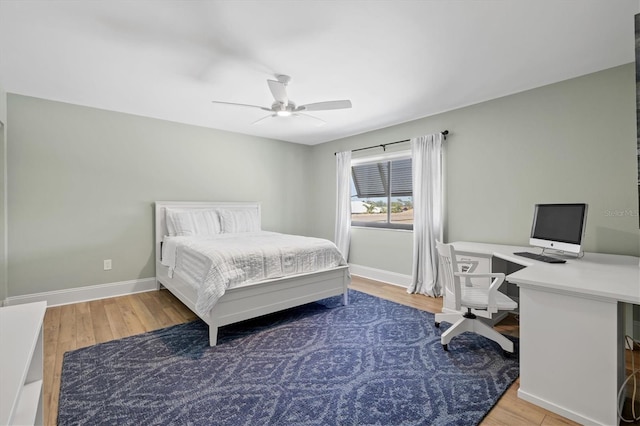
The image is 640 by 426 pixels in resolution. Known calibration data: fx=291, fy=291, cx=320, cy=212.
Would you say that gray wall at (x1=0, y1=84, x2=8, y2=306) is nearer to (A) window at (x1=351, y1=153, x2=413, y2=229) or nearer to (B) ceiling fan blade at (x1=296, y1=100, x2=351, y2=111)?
(B) ceiling fan blade at (x1=296, y1=100, x2=351, y2=111)

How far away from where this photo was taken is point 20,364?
2.68 ft

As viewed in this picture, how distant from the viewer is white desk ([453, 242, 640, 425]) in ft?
4.94

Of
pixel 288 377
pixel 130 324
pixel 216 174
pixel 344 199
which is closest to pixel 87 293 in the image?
pixel 130 324

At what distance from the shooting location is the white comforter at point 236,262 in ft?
8.11

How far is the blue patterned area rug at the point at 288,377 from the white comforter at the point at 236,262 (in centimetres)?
49

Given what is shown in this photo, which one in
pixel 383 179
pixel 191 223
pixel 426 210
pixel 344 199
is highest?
pixel 383 179

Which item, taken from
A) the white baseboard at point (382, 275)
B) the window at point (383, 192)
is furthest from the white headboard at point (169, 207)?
the white baseboard at point (382, 275)

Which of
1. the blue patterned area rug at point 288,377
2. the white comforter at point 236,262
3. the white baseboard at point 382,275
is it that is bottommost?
the blue patterned area rug at point 288,377

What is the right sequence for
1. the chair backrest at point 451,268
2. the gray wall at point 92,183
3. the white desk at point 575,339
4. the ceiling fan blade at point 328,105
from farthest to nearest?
1. the gray wall at point 92,183
2. the ceiling fan blade at point 328,105
3. the chair backrest at point 451,268
4. the white desk at point 575,339

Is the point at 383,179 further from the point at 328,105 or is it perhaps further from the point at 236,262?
the point at 236,262

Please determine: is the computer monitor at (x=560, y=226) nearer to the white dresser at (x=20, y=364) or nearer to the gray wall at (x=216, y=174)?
the gray wall at (x=216, y=174)

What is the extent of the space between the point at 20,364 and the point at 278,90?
91.6 inches

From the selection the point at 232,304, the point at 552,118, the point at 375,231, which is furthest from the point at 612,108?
the point at 232,304

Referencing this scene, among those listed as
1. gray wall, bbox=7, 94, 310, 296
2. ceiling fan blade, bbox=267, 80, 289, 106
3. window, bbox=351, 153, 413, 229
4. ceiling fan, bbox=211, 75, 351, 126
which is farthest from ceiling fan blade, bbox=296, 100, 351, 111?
gray wall, bbox=7, 94, 310, 296
